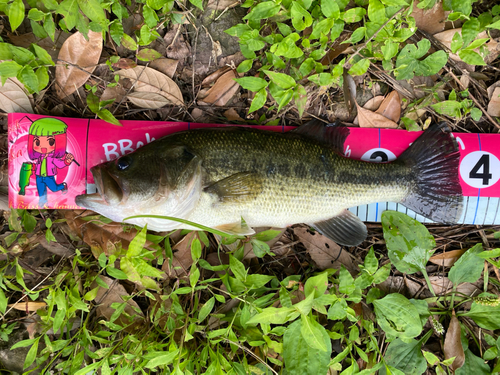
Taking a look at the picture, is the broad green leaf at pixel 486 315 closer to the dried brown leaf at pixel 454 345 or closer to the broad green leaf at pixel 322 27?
the dried brown leaf at pixel 454 345

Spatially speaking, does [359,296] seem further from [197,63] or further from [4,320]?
[4,320]

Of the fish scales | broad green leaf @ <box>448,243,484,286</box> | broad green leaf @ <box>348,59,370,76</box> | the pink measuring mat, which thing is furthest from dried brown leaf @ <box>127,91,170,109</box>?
broad green leaf @ <box>448,243,484,286</box>

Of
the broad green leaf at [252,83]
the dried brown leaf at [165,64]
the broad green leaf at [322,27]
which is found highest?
the broad green leaf at [322,27]

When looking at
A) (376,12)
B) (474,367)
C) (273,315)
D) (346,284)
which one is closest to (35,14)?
(376,12)

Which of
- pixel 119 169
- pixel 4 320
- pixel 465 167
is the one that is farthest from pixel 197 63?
pixel 4 320

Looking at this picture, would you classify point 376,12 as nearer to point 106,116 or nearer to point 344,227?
point 344,227

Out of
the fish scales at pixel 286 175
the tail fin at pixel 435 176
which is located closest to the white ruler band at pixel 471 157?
the tail fin at pixel 435 176

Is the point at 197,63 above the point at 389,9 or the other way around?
the other way around
